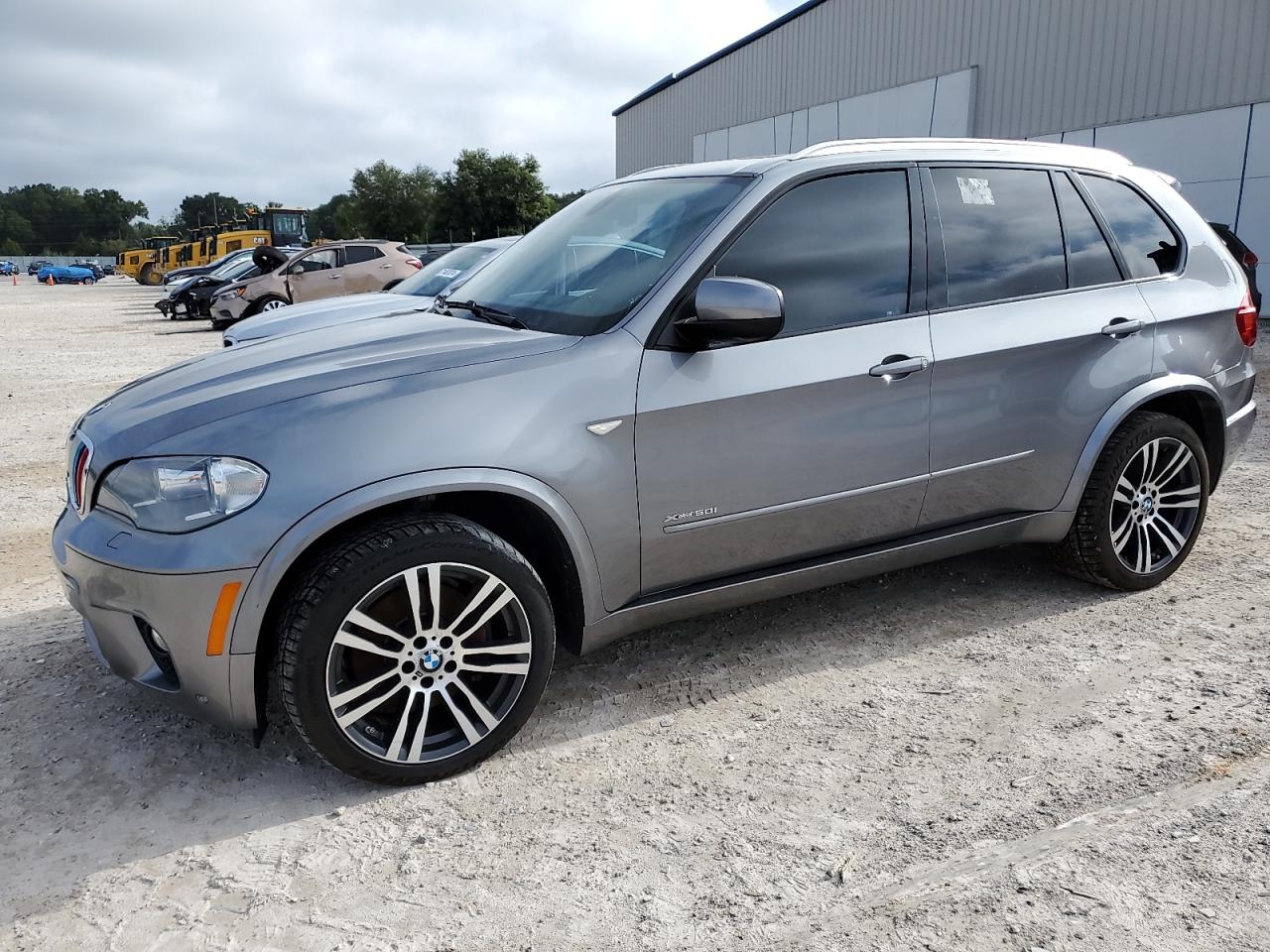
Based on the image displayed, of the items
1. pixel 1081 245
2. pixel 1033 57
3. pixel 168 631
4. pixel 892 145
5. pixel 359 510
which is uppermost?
pixel 1033 57

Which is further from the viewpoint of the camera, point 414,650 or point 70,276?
point 70,276

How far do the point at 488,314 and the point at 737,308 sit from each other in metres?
1.02

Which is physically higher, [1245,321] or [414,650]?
[1245,321]

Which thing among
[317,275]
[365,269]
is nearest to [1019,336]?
[365,269]

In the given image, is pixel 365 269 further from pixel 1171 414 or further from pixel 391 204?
pixel 391 204

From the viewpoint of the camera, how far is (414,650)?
108 inches

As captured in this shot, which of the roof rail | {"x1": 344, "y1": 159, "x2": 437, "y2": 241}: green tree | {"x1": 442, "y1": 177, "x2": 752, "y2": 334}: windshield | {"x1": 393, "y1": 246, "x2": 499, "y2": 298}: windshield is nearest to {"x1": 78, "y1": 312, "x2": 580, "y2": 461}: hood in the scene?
{"x1": 442, "y1": 177, "x2": 752, "y2": 334}: windshield

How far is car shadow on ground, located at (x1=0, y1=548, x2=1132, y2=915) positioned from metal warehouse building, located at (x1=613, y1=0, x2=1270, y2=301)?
16.2 m

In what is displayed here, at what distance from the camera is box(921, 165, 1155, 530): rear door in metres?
3.54

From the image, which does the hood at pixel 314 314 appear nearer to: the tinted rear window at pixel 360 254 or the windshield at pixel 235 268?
the tinted rear window at pixel 360 254

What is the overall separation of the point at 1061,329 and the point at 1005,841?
6.76 ft

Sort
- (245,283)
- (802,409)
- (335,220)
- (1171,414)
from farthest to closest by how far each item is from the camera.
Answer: (335,220) < (245,283) < (1171,414) < (802,409)

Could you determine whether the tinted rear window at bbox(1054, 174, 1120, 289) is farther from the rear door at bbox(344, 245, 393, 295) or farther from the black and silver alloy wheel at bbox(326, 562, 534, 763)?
the rear door at bbox(344, 245, 393, 295)

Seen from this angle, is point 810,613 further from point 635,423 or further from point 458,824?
point 458,824
